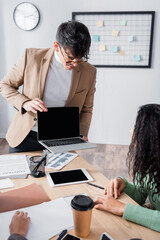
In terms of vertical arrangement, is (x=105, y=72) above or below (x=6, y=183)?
above

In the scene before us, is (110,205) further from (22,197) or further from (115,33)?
(115,33)

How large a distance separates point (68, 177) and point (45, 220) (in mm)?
336

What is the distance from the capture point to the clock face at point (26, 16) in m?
3.19

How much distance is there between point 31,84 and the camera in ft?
4.93

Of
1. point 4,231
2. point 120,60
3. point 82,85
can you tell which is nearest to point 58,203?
point 4,231

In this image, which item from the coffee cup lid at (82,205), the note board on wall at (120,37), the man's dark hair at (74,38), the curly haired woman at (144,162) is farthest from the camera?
the note board on wall at (120,37)

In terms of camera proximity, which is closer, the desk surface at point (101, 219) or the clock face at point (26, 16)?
the desk surface at point (101, 219)

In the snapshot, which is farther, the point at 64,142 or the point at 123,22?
the point at 123,22

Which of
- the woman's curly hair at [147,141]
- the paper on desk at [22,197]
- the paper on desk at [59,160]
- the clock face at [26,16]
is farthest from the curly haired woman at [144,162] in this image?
the clock face at [26,16]

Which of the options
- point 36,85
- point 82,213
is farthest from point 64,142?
point 82,213

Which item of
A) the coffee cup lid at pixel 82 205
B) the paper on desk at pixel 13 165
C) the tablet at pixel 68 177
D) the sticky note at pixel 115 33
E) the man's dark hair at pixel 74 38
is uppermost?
the sticky note at pixel 115 33

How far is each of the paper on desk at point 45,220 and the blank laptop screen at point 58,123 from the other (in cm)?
53

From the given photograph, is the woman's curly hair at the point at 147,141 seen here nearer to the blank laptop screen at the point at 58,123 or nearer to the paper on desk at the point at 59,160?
the paper on desk at the point at 59,160

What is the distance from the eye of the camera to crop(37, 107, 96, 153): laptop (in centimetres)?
139
